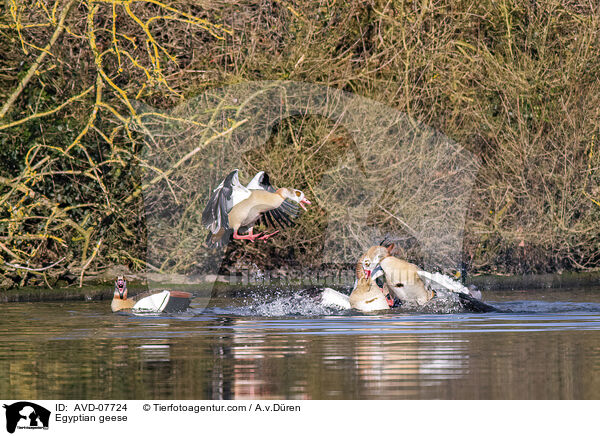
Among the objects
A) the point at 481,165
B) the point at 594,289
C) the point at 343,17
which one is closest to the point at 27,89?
the point at 343,17

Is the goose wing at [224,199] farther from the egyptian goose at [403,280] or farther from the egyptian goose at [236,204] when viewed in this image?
the egyptian goose at [403,280]

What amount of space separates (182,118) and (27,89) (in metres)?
2.33

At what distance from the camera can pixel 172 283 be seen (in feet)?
61.9


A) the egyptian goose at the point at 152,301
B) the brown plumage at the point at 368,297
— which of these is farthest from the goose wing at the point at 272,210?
the egyptian goose at the point at 152,301

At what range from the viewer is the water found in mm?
8164

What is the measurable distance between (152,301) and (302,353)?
16.7ft

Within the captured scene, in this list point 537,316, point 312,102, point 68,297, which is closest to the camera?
point 537,316

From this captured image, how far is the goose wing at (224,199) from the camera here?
1471 centimetres

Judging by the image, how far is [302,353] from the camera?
403 inches

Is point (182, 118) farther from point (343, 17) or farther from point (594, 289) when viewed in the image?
point (594, 289)
